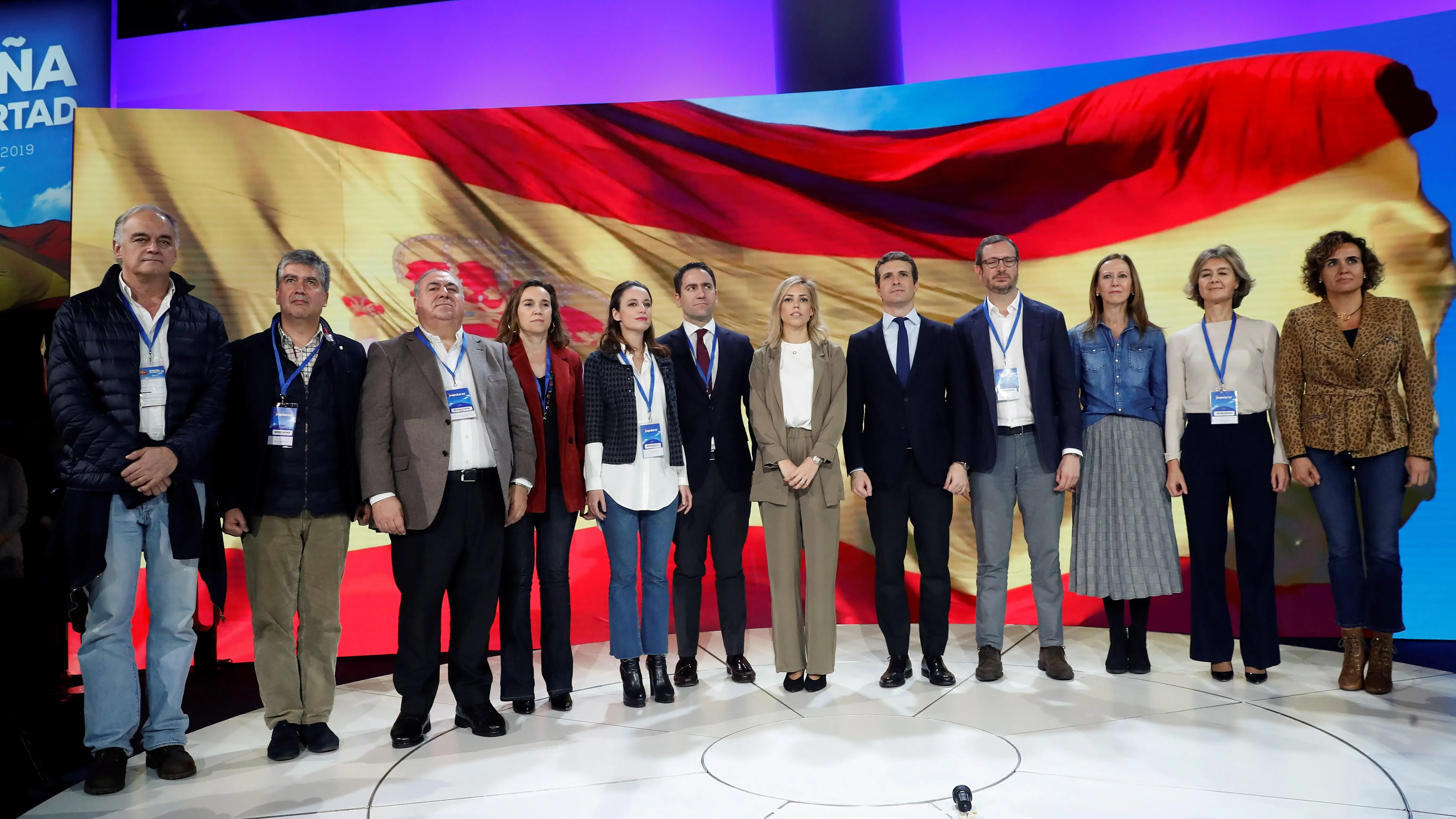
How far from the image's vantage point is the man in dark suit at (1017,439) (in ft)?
12.6

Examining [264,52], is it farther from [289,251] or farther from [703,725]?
[703,725]

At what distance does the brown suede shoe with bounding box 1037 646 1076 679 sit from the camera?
12.6ft

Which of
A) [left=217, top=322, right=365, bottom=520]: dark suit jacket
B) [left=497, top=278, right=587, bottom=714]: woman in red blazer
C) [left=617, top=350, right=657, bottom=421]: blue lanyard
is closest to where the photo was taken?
[left=217, top=322, right=365, bottom=520]: dark suit jacket

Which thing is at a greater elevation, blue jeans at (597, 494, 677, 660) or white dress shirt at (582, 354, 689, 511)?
white dress shirt at (582, 354, 689, 511)

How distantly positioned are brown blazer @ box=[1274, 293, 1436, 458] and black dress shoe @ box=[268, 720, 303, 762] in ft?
12.3

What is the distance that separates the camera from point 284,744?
3.11 meters

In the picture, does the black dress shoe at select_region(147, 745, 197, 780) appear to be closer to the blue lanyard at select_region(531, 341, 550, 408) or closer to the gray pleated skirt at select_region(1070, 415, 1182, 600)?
the blue lanyard at select_region(531, 341, 550, 408)

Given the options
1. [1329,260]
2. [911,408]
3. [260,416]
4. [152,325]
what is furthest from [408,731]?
[1329,260]

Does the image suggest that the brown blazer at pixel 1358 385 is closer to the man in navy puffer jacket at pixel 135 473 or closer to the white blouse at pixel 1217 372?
the white blouse at pixel 1217 372

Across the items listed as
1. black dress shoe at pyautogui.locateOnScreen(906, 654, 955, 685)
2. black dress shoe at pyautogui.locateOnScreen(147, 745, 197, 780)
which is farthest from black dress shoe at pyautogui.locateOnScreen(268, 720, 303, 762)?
black dress shoe at pyautogui.locateOnScreen(906, 654, 955, 685)

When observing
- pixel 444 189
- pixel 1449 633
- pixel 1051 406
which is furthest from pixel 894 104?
pixel 1449 633

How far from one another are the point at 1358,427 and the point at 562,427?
2974mm

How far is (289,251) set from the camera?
4672 mm

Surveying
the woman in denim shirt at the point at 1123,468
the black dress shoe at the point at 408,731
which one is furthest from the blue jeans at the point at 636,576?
the woman in denim shirt at the point at 1123,468
